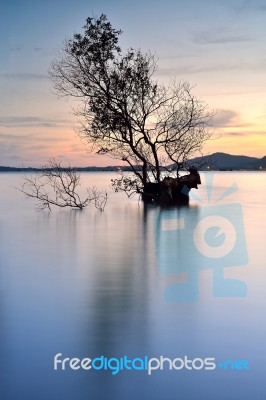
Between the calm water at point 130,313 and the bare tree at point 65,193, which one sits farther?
the bare tree at point 65,193

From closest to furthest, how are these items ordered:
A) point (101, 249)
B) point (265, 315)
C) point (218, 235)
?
point (265, 315) < point (101, 249) < point (218, 235)

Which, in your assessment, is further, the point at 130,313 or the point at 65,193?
the point at 65,193

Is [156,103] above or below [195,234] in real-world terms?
above

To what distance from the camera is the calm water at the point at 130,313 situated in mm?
6609

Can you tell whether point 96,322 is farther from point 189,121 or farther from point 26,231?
point 189,121

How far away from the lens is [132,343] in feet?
26.2

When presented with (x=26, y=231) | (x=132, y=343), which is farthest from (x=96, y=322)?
(x=26, y=231)

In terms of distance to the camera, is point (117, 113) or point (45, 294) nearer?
point (45, 294)

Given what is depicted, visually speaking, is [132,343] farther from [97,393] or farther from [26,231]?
[26,231]

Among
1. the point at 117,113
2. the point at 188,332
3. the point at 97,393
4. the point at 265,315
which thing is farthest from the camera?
the point at 117,113

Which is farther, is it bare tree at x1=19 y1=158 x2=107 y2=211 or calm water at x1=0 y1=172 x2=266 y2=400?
bare tree at x1=19 y1=158 x2=107 y2=211

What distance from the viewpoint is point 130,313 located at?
31.7 feet

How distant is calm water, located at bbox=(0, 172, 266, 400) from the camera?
661cm

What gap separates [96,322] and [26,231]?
14504mm
